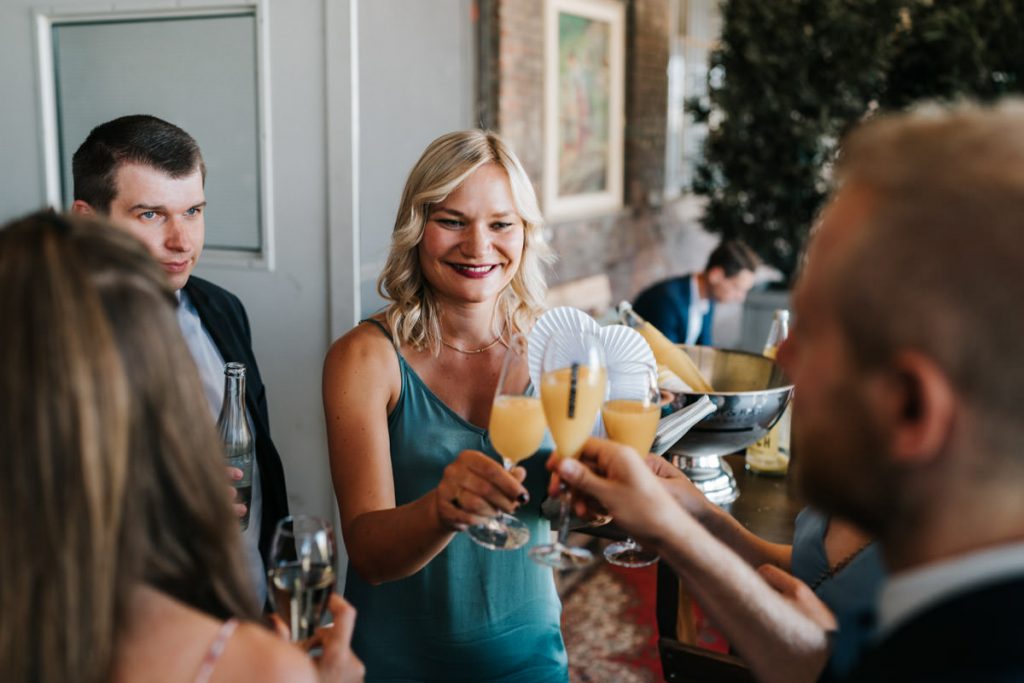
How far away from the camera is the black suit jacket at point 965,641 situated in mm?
645

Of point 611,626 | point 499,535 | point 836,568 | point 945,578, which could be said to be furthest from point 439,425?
point 611,626

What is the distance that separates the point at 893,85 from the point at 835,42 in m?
0.63

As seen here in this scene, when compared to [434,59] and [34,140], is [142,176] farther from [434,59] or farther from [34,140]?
[434,59]

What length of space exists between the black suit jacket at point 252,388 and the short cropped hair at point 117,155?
→ 284 mm

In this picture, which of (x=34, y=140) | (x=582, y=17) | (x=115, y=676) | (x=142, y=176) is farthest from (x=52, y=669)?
(x=582, y=17)

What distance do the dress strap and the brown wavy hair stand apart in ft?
0.25

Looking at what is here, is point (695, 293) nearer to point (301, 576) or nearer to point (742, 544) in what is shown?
point (742, 544)

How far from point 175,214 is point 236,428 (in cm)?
46

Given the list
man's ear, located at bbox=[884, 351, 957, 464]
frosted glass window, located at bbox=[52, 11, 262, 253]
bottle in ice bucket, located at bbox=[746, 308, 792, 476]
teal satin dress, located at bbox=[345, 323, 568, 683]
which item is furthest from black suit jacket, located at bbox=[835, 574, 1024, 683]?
frosted glass window, located at bbox=[52, 11, 262, 253]

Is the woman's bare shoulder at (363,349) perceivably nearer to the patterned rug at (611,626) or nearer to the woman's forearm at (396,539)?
the woman's forearm at (396,539)

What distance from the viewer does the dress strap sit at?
84cm

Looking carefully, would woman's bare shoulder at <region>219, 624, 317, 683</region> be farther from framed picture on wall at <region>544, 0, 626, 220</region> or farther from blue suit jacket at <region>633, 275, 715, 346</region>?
framed picture on wall at <region>544, 0, 626, 220</region>

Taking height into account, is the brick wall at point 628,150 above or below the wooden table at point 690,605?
above

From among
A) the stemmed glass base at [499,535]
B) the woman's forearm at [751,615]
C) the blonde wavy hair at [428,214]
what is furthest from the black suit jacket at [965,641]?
the blonde wavy hair at [428,214]
